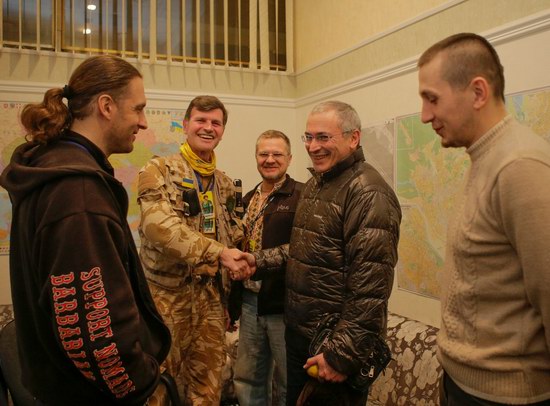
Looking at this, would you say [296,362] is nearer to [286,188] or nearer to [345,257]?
[345,257]

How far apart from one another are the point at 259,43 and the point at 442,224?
2527 mm

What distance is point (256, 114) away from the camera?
4.45 meters

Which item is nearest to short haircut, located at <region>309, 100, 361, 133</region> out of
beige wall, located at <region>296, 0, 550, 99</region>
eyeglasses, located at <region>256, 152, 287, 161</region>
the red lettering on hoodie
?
eyeglasses, located at <region>256, 152, 287, 161</region>

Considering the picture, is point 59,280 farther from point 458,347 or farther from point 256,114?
point 256,114

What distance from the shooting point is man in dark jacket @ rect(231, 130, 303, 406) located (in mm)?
2535

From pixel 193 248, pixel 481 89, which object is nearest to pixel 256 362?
pixel 193 248

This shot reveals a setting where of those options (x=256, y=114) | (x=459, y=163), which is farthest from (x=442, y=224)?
(x=256, y=114)

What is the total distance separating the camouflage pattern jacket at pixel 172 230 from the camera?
2.12 metres

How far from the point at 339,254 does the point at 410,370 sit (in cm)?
112

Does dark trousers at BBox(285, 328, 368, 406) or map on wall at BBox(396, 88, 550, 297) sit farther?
map on wall at BBox(396, 88, 550, 297)

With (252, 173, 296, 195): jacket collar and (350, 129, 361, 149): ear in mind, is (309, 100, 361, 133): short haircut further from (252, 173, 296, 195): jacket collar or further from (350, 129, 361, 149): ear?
(252, 173, 296, 195): jacket collar

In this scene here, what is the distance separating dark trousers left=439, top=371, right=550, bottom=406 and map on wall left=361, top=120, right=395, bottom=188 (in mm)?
1918

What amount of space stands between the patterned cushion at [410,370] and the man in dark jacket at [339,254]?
2.31ft

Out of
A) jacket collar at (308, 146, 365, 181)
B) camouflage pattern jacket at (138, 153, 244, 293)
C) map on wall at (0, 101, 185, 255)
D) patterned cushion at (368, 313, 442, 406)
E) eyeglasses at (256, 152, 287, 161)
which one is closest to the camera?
jacket collar at (308, 146, 365, 181)
